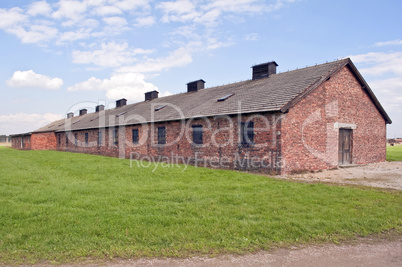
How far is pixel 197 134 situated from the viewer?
16.8 m

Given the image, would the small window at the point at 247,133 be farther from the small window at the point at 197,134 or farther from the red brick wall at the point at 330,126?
the small window at the point at 197,134

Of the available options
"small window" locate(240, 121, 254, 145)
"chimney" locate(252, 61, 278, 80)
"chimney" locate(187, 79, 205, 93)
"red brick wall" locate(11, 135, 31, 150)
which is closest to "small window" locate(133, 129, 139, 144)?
"chimney" locate(187, 79, 205, 93)

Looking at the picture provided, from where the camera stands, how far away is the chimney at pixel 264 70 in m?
20.1

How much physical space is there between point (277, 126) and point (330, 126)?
441 centimetres

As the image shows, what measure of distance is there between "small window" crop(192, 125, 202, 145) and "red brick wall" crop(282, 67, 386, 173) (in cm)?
532

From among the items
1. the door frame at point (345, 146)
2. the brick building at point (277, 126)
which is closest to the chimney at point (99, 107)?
the brick building at point (277, 126)

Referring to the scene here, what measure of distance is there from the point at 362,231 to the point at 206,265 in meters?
3.19

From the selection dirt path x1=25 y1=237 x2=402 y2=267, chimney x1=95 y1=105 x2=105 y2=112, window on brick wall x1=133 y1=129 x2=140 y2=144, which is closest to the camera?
dirt path x1=25 y1=237 x2=402 y2=267

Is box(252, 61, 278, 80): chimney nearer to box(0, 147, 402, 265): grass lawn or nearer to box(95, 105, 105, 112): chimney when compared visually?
box(0, 147, 402, 265): grass lawn

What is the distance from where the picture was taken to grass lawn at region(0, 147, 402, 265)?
4430mm

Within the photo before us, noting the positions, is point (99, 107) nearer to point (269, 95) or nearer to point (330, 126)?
point (269, 95)

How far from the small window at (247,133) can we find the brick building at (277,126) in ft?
0.16

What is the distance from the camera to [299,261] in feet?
13.2

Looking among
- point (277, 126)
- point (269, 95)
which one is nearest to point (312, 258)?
point (277, 126)
